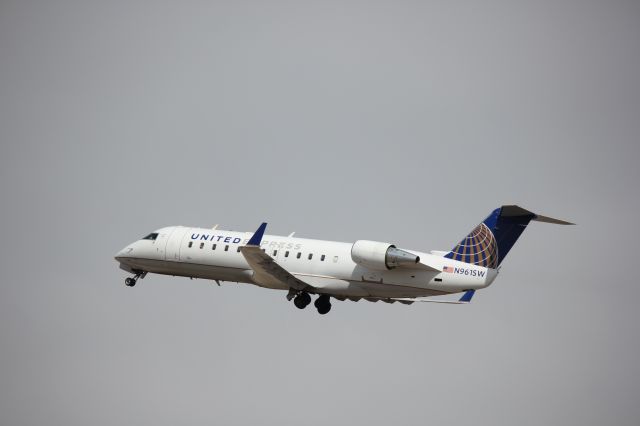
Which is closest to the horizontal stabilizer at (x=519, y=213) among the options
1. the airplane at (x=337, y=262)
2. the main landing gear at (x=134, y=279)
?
the airplane at (x=337, y=262)

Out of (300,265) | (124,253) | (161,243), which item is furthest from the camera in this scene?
(124,253)

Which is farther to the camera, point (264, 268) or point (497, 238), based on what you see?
point (264, 268)

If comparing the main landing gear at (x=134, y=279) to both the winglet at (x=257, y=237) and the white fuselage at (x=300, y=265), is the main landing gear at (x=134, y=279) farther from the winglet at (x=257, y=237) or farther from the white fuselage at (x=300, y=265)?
the winglet at (x=257, y=237)

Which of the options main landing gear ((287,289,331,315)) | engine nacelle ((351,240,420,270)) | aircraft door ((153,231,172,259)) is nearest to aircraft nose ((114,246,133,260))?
aircraft door ((153,231,172,259))

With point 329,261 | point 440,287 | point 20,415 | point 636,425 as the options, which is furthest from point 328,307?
point 636,425

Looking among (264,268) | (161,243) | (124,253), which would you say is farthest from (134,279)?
(264,268)

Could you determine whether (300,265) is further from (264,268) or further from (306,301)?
(264,268)

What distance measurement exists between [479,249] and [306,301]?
795 cm

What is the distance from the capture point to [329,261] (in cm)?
4631

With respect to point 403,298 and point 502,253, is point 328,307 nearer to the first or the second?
point 403,298

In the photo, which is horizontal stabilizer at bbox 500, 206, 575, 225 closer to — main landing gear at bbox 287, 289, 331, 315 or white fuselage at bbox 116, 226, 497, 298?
white fuselage at bbox 116, 226, 497, 298

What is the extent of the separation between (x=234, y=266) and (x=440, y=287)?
9.45 metres

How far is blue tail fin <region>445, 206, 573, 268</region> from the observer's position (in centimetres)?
4419

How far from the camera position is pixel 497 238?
44.3 meters
